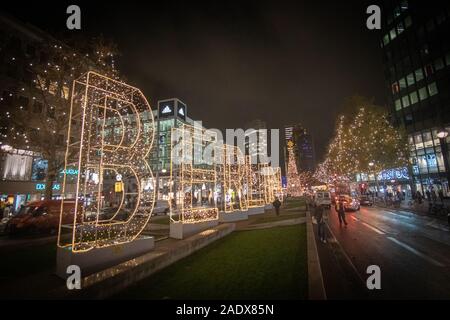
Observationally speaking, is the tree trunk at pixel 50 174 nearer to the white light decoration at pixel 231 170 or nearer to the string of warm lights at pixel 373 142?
the white light decoration at pixel 231 170

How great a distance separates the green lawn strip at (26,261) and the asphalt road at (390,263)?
8755 millimetres

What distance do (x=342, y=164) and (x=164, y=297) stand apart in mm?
46794

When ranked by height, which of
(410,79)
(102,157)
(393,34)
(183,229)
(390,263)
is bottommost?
(390,263)

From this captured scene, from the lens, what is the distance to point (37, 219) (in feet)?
52.6

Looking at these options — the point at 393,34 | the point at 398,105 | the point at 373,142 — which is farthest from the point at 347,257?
the point at 393,34

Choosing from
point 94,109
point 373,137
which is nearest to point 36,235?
point 94,109

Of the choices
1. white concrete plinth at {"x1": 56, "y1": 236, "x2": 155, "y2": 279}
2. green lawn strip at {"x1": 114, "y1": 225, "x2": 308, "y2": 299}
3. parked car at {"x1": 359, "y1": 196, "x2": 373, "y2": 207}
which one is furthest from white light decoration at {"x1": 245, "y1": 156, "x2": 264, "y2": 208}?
white concrete plinth at {"x1": 56, "y1": 236, "x2": 155, "y2": 279}

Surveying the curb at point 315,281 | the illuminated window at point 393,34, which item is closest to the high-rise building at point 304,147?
the illuminated window at point 393,34

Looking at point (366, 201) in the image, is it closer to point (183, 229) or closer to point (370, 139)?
point (370, 139)

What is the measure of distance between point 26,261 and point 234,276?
7781 millimetres

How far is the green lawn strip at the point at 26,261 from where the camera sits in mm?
7344
